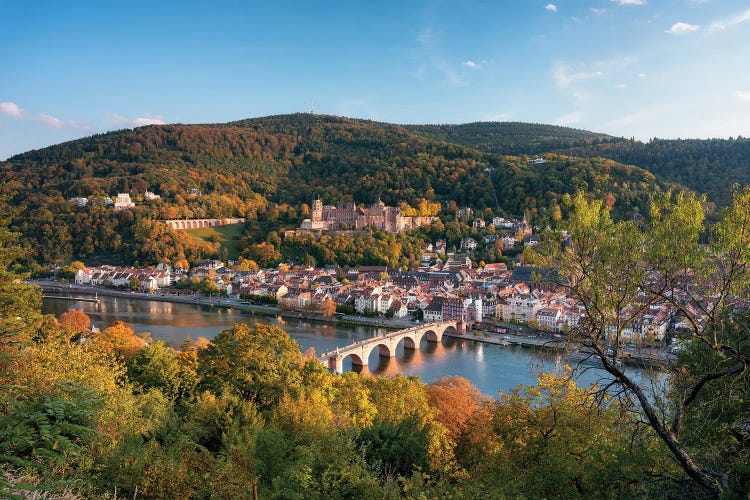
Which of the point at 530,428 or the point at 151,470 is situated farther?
the point at 530,428

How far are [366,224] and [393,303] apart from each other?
19.1 meters

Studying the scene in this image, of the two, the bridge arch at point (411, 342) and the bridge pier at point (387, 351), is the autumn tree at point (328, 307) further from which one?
the bridge pier at point (387, 351)

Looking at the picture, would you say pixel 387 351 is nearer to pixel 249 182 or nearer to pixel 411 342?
pixel 411 342

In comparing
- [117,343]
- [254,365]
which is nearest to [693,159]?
[117,343]

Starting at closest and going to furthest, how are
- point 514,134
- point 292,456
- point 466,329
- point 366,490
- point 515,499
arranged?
point 515,499
point 366,490
point 292,456
point 466,329
point 514,134

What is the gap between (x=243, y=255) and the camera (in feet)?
135

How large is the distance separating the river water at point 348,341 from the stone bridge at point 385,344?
13.5 inches

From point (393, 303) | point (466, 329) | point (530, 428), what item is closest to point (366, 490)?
point (530, 428)

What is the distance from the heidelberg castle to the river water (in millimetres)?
17467

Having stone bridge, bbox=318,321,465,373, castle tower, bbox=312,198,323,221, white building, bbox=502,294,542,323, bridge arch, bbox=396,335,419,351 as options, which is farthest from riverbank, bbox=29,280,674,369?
castle tower, bbox=312,198,323,221

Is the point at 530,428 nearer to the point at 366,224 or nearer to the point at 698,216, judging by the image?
the point at 698,216

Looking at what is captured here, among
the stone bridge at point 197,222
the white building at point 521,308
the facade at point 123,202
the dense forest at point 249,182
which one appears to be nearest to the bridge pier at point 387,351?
the white building at point 521,308

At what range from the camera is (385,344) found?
18.6m

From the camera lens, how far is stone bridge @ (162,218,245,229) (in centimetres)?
4410
